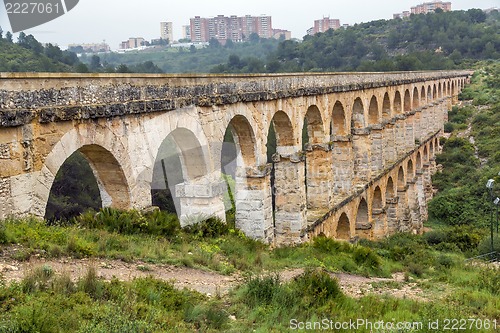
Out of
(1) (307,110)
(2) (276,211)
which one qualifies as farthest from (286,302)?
(1) (307,110)

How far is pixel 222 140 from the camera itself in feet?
39.0

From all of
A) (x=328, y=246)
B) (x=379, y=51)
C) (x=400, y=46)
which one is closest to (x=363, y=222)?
(x=328, y=246)

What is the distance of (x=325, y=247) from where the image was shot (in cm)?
1303

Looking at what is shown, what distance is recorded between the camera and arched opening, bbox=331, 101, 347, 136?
66.0 ft

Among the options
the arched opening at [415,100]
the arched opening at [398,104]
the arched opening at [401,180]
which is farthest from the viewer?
the arched opening at [415,100]

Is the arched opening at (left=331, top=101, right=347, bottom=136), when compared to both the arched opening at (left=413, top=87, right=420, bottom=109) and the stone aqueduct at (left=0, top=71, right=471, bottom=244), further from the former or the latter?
the arched opening at (left=413, top=87, right=420, bottom=109)

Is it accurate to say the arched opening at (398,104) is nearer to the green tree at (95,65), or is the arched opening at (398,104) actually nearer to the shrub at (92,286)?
the shrub at (92,286)

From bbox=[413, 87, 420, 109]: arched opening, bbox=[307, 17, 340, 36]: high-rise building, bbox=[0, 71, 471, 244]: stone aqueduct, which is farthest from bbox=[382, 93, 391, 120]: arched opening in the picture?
bbox=[307, 17, 340, 36]: high-rise building

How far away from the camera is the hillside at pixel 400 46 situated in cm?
7212

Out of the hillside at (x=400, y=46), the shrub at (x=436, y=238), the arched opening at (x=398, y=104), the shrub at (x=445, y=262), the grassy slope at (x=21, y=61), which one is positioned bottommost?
the shrub at (x=436, y=238)

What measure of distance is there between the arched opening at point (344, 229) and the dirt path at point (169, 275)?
29.1 feet

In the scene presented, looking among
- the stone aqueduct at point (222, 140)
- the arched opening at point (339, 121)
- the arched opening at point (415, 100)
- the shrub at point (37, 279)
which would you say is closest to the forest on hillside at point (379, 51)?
the arched opening at point (415, 100)

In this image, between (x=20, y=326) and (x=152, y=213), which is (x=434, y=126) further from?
(x=20, y=326)

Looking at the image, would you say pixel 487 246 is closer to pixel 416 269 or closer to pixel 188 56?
pixel 416 269
